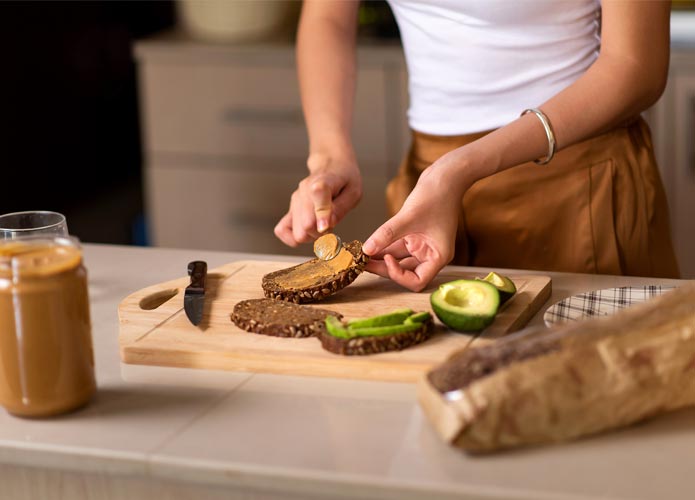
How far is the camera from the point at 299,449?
0.96 meters

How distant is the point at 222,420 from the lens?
1025 mm

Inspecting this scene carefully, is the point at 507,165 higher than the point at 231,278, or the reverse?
the point at 507,165

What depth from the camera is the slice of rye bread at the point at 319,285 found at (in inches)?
50.1

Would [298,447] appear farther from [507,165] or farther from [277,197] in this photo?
[277,197]

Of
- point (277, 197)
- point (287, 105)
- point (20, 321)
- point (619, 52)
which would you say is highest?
point (619, 52)

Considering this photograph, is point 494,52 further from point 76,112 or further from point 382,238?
point 76,112

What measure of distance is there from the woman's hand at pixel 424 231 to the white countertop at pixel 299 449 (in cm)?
23

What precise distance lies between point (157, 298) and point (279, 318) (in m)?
0.23

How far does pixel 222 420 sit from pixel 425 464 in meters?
0.21

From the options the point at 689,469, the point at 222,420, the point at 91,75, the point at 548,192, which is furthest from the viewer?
the point at 91,75

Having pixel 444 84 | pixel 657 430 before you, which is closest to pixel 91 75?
pixel 444 84

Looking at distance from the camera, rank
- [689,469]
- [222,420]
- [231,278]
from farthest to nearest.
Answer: [231,278] → [222,420] → [689,469]

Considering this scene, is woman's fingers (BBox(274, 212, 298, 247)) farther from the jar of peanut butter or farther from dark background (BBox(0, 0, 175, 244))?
dark background (BBox(0, 0, 175, 244))

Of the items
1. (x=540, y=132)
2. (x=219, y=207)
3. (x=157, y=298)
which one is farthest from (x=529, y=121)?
(x=219, y=207)
